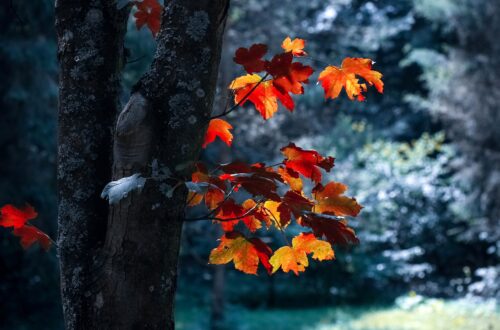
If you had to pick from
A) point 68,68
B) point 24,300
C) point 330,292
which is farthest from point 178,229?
point 330,292

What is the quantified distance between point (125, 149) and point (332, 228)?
47 cm

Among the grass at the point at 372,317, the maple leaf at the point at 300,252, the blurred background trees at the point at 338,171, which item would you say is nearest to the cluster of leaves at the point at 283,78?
the maple leaf at the point at 300,252

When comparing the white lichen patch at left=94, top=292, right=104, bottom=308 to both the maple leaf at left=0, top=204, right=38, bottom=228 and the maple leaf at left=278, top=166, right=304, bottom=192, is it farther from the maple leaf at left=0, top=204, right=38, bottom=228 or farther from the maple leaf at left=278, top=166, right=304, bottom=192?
the maple leaf at left=278, top=166, right=304, bottom=192

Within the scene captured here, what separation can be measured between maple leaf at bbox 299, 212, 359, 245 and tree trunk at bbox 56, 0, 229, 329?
0.95 ft

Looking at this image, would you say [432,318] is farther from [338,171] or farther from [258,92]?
[258,92]

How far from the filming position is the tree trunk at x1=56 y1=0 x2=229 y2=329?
4.59 ft

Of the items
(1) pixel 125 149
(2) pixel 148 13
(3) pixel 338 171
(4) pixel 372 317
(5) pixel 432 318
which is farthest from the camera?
(3) pixel 338 171

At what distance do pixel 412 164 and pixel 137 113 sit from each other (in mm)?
10428

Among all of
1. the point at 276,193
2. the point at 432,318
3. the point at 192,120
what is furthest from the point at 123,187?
the point at 432,318

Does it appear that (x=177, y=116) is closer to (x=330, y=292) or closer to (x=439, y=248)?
(x=330, y=292)

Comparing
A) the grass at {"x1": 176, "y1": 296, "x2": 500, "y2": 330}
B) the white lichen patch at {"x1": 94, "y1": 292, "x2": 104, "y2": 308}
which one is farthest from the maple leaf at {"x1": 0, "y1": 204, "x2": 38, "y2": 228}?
the grass at {"x1": 176, "y1": 296, "x2": 500, "y2": 330}

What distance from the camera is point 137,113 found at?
1.41m

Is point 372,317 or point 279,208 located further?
point 372,317

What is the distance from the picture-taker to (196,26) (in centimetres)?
147
